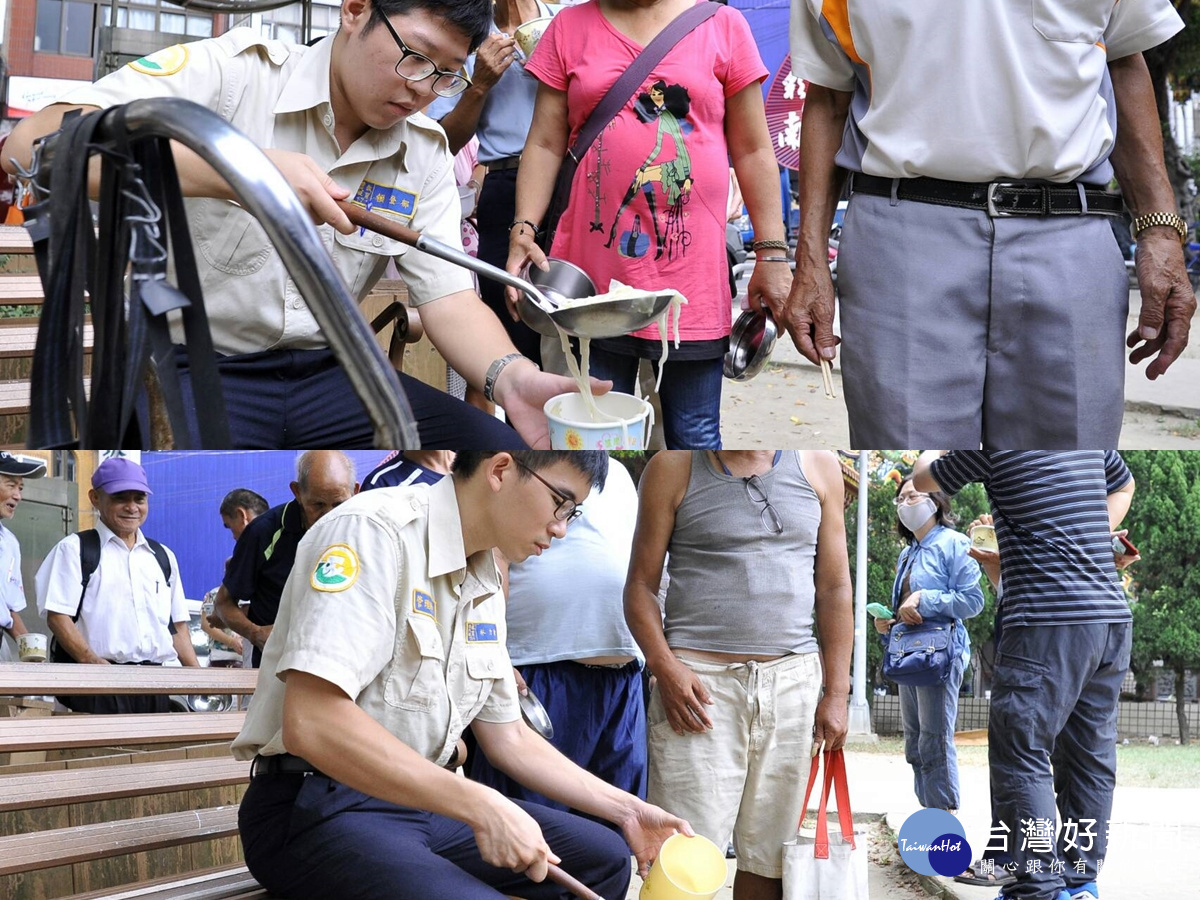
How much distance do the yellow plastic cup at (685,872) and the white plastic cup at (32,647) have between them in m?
0.89

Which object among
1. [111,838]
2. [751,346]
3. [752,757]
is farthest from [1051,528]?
[111,838]

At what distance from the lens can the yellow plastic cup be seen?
178cm

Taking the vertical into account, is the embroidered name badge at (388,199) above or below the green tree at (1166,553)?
above

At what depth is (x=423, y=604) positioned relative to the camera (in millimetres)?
1792

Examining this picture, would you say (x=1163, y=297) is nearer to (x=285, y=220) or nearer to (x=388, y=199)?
(x=388, y=199)

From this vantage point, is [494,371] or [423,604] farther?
[494,371]

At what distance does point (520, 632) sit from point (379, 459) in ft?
1.09

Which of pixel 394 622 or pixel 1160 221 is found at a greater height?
pixel 1160 221

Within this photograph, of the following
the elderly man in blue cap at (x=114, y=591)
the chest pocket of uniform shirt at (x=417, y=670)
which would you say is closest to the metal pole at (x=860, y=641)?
the chest pocket of uniform shirt at (x=417, y=670)

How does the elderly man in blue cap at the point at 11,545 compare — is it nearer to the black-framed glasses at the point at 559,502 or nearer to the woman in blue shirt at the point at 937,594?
the black-framed glasses at the point at 559,502

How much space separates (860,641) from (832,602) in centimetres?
7

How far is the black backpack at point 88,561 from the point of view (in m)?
1.83

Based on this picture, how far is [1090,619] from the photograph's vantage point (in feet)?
6.81

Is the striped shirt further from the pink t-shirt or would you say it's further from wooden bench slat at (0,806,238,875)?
wooden bench slat at (0,806,238,875)
